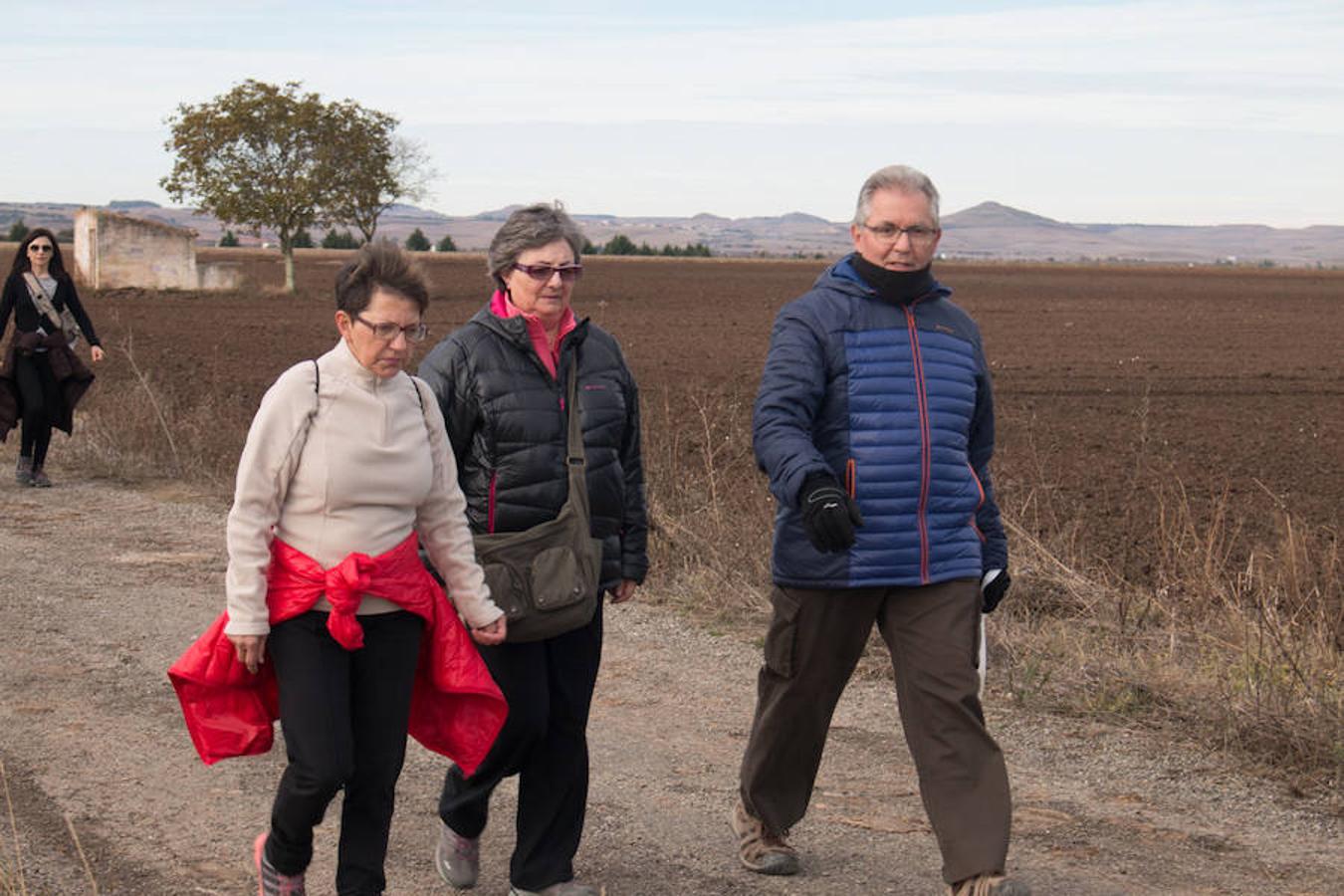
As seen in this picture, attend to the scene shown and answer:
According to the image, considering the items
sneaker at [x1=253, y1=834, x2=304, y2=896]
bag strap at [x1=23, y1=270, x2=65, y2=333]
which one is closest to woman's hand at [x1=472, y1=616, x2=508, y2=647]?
sneaker at [x1=253, y1=834, x2=304, y2=896]

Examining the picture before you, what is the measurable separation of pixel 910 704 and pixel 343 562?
1.56 m

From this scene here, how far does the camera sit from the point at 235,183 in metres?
55.8

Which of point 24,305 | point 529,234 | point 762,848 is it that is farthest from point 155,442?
point 529,234

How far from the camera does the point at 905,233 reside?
4.57 metres

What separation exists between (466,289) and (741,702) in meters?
56.2

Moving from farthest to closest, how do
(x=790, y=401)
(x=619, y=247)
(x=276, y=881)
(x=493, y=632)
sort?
(x=619, y=247)
(x=790, y=401)
(x=493, y=632)
(x=276, y=881)

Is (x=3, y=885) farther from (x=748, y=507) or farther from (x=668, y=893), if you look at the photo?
(x=748, y=507)

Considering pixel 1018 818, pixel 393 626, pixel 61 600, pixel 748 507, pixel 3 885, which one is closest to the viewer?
pixel 393 626

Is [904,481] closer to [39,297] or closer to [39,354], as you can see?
[39,297]

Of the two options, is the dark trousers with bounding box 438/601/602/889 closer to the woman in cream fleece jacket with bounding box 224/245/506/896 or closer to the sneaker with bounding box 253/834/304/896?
the woman in cream fleece jacket with bounding box 224/245/506/896

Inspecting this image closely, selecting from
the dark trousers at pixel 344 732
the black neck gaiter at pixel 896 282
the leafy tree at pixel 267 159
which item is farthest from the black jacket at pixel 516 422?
the leafy tree at pixel 267 159

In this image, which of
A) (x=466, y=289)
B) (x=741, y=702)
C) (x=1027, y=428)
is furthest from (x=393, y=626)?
(x=466, y=289)

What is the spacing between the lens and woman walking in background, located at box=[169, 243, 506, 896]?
13.2 feet

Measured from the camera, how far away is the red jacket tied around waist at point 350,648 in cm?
404
